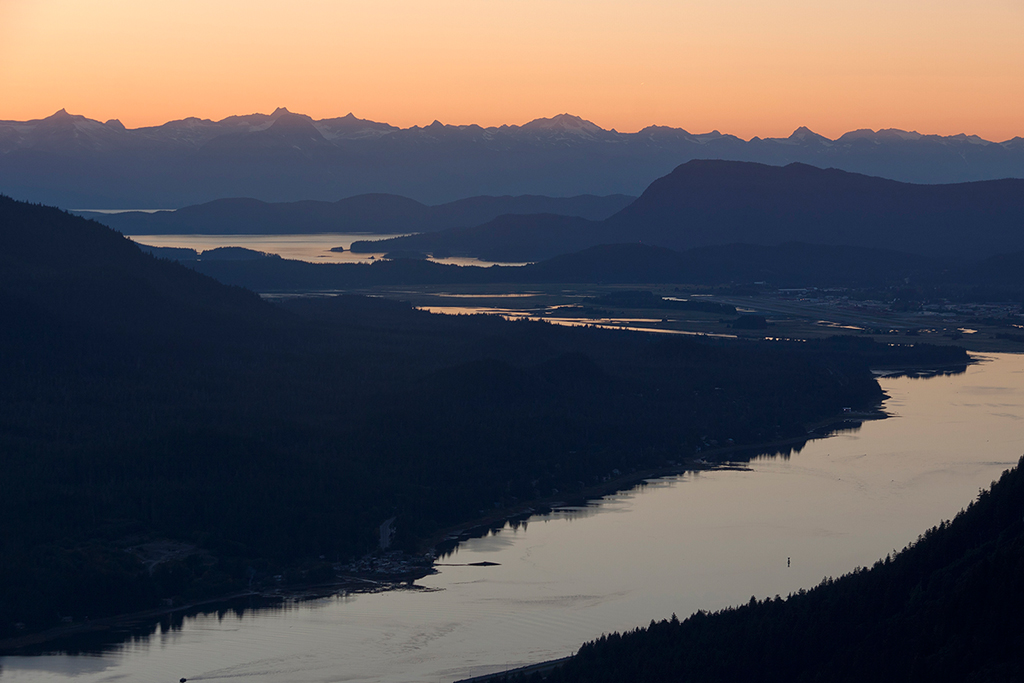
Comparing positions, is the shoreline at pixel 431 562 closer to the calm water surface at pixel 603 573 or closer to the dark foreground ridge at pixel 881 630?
the calm water surface at pixel 603 573

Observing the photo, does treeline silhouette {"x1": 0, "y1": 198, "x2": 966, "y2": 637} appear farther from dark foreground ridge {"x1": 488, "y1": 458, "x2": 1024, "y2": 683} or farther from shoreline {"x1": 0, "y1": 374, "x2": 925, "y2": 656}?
dark foreground ridge {"x1": 488, "y1": 458, "x2": 1024, "y2": 683}

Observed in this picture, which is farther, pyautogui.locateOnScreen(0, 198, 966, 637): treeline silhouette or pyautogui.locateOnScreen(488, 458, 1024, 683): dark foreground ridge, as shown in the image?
pyautogui.locateOnScreen(0, 198, 966, 637): treeline silhouette

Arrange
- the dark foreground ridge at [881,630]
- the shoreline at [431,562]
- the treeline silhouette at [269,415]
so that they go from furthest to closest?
the treeline silhouette at [269,415] → the shoreline at [431,562] → the dark foreground ridge at [881,630]

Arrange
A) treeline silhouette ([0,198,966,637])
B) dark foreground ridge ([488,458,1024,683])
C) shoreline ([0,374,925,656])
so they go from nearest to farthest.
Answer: dark foreground ridge ([488,458,1024,683]) < shoreline ([0,374,925,656]) < treeline silhouette ([0,198,966,637])

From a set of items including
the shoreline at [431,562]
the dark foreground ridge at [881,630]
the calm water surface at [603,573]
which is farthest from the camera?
the shoreline at [431,562]

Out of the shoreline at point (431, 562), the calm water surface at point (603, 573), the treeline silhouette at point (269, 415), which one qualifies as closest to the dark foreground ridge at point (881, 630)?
the calm water surface at point (603, 573)

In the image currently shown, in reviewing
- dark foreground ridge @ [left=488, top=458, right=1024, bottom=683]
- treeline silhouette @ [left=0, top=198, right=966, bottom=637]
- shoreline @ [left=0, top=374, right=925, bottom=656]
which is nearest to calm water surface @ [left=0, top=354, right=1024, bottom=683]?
shoreline @ [left=0, top=374, right=925, bottom=656]
